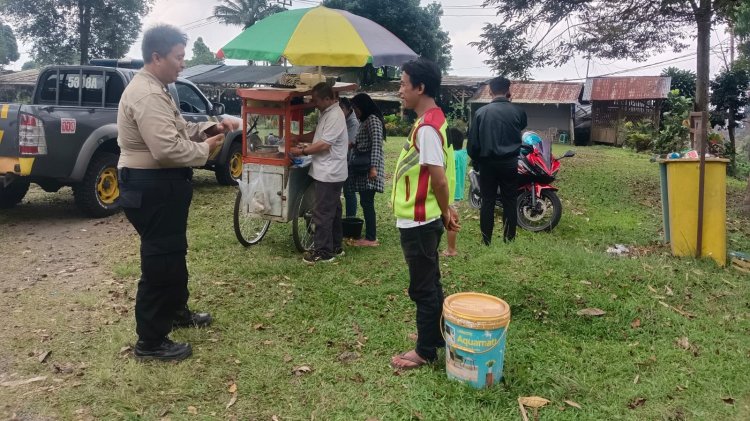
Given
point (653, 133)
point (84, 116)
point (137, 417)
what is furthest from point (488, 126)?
point (653, 133)

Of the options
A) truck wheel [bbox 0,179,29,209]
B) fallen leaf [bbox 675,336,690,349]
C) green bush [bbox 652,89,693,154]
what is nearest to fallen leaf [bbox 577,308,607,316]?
fallen leaf [bbox 675,336,690,349]

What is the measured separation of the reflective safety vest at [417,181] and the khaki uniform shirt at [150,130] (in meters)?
1.26

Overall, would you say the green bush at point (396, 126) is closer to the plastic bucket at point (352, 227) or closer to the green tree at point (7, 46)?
the plastic bucket at point (352, 227)

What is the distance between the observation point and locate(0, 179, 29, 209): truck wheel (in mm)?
7402

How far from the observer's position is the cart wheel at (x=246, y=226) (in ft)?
18.6

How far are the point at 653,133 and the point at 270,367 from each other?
21.1 m

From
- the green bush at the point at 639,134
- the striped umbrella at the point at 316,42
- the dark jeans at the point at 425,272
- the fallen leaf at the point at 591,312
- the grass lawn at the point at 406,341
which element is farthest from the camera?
the green bush at the point at 639,134

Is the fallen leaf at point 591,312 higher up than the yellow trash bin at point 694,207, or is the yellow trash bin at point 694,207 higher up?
the yellow trash bin at point 694,207

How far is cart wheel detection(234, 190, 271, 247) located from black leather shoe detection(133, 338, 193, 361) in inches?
85.5

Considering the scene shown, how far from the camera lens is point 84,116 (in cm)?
668

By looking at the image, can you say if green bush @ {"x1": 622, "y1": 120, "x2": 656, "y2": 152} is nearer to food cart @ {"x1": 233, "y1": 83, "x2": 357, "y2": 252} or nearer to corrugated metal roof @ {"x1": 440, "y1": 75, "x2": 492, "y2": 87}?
corrugated metal roof @ {"x1": 440, "y1": 75, "x2": 492, "y2": 87}

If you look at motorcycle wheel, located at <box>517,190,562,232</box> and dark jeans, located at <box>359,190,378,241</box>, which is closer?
dark jeans, located at <box>359,190,378,241</box>

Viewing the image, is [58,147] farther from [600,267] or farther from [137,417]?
[600,267]

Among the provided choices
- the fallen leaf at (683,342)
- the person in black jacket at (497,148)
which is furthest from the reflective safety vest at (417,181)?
the person in black jacket at (497,148)
